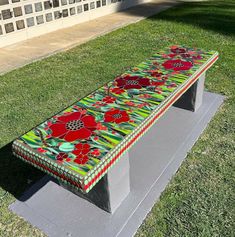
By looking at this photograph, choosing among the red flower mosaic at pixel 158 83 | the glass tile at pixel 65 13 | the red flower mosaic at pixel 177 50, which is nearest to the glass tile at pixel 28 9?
the glass tile at pixel 65 13

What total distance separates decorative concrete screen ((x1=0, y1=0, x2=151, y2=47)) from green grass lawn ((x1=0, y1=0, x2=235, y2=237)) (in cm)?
173

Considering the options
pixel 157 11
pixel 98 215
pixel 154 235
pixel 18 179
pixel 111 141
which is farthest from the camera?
pixel 157 11

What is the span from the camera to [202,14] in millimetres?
12031

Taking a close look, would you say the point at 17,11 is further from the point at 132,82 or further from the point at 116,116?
the point at 116,116

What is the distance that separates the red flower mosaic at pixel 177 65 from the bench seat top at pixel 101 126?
0.6 inches

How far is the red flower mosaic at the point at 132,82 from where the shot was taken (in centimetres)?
412

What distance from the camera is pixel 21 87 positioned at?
6.55 meters

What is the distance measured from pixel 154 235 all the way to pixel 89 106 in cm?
162

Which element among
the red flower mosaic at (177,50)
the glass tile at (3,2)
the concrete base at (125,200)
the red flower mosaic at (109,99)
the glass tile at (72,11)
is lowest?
the concrete base at (125,200)

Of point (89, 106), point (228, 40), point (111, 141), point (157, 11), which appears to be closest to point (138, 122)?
point (111, 141)

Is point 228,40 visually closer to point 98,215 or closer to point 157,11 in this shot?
point 157,11

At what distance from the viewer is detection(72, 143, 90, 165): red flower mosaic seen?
108 inches

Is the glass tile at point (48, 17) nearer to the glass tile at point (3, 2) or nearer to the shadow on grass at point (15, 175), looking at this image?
the glass tile at point (3, 2)

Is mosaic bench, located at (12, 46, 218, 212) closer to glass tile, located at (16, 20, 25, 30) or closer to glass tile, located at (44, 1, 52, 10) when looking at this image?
glass tile, located at (16, 20, 25, 30)
